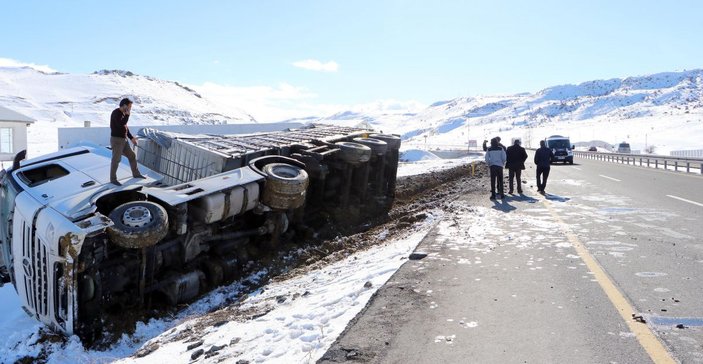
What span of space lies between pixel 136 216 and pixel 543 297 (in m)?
4.91

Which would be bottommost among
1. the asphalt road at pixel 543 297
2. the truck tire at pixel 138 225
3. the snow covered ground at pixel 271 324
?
the snow covered ground at pixel 271 324

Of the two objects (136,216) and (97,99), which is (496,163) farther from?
(97,99)

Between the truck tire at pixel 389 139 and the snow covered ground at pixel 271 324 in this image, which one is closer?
the snow covered ground at pixel 271 324

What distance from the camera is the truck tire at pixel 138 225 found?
671 centimetres

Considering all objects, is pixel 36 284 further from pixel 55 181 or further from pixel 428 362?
pixel 428 362

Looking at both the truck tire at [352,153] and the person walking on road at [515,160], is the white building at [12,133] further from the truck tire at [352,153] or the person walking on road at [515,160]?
the person walking on road at [515,160]

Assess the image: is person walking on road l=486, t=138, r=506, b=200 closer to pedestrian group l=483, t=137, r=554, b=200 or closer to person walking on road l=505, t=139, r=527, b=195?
pedestrian group l=483, t=137, r=554, b=200

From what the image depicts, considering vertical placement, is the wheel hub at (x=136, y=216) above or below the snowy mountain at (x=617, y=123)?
below

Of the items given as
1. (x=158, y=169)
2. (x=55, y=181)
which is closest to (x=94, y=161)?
(x=55, y=181)

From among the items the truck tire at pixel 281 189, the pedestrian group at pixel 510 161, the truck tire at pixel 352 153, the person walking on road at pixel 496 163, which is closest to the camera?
the truck tire at pixel 281 189

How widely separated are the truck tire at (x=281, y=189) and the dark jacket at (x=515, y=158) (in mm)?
7631

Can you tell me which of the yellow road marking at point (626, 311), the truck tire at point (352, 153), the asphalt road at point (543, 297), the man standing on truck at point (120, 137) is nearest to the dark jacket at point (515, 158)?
the truck tire at point (352, 153)

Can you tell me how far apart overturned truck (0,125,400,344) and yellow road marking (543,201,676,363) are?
4671 mm

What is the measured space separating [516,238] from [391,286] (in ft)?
11.1
